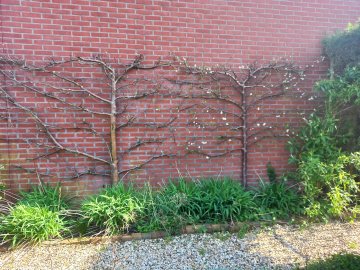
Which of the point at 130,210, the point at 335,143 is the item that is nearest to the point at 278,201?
the point at 335,143

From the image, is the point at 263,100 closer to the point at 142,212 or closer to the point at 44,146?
the point at 142,212

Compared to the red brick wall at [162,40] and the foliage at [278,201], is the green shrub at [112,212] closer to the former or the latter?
the red brick wall at [162,40]

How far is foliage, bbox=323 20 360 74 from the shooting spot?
4176 millimetres

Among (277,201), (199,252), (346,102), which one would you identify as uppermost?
(346,102)

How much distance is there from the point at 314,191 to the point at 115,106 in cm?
301

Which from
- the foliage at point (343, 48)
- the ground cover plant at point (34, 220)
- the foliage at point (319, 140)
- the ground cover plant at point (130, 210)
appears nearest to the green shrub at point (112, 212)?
the ground cover plant at point (130, 210)

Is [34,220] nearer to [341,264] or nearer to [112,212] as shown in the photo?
[112,212]

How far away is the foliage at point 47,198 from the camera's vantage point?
12.2 feet

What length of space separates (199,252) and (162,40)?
2.92 m

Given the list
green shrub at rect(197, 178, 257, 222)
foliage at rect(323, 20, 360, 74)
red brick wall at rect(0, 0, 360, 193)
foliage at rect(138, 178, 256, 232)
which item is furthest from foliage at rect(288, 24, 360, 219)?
foliage at rect(138, 178, 256, 232)

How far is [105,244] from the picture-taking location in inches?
133

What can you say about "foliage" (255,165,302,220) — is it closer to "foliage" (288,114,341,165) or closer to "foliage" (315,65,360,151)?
"foliage" (288,114,341,165)

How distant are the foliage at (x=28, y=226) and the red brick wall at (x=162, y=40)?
0.71 m

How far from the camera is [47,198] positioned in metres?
3.82
